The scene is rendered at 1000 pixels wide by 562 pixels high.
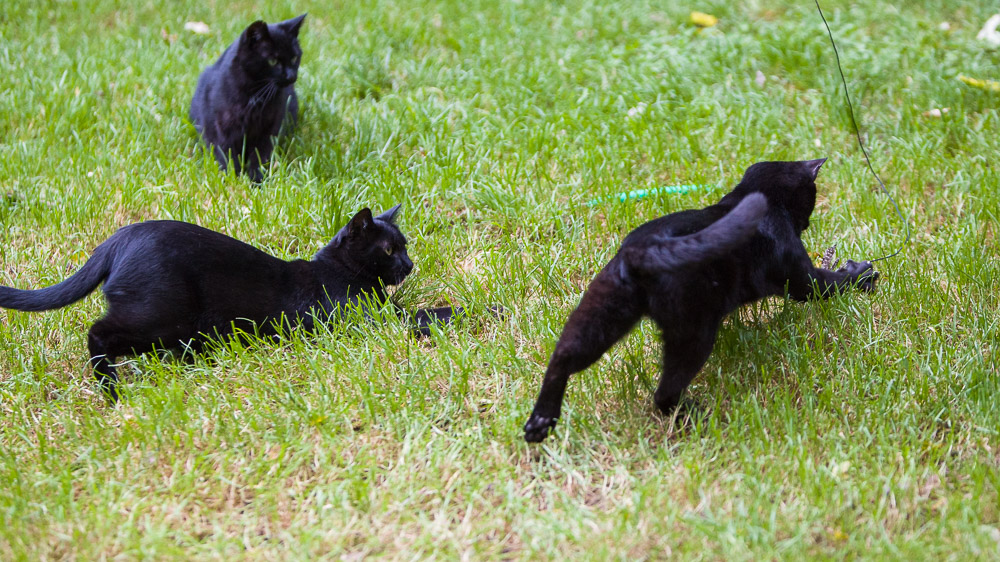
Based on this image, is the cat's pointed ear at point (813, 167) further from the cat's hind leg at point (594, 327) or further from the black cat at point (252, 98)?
the black cat at point (252, 98)

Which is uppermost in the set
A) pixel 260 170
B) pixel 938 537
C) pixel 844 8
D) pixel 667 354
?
pixel 844 8

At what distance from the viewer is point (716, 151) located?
4570mm

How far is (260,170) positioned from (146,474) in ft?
7.39

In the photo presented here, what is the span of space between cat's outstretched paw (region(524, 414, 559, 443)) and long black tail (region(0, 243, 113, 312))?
5.75 feet

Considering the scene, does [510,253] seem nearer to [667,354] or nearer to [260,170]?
[667,354]

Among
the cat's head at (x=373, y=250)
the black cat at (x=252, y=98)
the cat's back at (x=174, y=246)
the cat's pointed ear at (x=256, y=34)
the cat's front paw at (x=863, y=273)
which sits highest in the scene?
the cat's pointed ear at (x=256, y=34)

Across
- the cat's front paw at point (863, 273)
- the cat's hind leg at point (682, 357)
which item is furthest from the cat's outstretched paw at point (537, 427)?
the cat's front paw at point (863, 273)

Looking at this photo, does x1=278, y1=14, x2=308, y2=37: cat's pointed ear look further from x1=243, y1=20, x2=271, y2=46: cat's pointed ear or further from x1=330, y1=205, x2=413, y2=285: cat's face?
x1=330, y1=205, x2=413, y2=285: cat's face

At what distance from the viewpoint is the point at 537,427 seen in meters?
2.63

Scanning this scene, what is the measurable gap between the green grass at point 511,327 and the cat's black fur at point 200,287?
0.12m

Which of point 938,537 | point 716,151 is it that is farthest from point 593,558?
point 716,151

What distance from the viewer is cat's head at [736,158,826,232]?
3115mm

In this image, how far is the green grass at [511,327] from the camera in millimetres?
2430

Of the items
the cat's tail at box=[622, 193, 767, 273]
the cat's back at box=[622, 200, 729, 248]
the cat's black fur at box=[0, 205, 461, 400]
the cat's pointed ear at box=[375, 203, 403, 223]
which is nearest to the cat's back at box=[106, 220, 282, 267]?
the cat's black fur at box=[0, 205, 461, 400]
